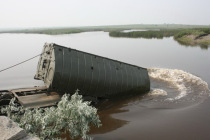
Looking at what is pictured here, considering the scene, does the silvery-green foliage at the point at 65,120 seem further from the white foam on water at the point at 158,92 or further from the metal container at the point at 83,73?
the white foam on water at the point at 158,92

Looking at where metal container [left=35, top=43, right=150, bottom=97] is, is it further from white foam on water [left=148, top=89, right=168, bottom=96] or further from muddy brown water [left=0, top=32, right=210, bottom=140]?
white foam on water [left=148, top=89, right=168, bottom=96]

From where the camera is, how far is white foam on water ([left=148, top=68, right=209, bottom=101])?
17.0 meters

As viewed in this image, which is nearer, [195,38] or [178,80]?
[178,80]

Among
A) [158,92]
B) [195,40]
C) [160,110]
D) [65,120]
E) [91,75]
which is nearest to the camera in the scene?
[65,120]

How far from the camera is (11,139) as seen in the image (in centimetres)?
665

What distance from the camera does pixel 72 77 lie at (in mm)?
12688

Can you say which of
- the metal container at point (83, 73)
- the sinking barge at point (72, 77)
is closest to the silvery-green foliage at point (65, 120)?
the sinking barge at point (72, 77)

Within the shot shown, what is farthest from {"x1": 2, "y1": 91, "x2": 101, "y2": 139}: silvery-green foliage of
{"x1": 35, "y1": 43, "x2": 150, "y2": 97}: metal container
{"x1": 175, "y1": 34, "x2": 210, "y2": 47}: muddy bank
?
{"x1": 175, "y1": 34, "x2": 210, "y2": 47}: muddy bank

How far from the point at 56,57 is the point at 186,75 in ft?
45.7

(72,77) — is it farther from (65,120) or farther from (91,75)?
(65,120)

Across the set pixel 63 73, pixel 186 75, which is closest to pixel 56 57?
pixel 63 73

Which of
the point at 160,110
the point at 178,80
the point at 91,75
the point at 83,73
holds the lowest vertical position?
the point at 160,110

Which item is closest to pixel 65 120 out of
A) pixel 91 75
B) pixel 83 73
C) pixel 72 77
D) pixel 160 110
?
pixel 72 77

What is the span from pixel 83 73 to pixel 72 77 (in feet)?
2.50
